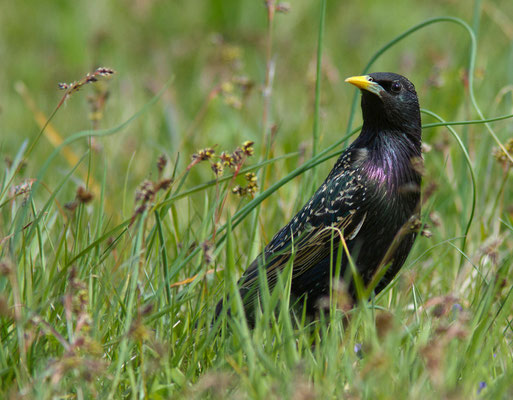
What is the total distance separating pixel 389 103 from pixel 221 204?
0.89 metres

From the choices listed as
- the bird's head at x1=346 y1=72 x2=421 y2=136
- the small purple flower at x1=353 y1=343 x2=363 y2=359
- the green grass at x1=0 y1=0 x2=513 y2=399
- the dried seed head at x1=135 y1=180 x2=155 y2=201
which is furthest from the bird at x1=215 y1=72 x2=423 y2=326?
the dried seed head at x1=135 y1=180 x2=155 y2=201

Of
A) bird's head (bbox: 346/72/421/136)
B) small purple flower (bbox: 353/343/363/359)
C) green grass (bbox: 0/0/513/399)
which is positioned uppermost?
bird's head (bbox: 346/72/421/136)

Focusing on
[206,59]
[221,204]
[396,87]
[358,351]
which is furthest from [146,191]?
[206,59]

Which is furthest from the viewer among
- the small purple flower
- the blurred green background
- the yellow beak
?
the blurred green background

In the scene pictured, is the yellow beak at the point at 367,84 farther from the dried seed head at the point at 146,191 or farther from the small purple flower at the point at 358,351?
the dried seed head at the point at 146,191

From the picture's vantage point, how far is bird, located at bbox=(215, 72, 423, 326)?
3162 mm

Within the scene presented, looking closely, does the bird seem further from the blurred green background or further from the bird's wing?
the blurred green background

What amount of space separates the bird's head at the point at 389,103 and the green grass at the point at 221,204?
0.14 metres

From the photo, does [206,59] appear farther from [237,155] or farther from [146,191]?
[146,191]

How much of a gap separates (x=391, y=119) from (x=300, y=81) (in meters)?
3.99

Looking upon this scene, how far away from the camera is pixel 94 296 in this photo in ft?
9.34

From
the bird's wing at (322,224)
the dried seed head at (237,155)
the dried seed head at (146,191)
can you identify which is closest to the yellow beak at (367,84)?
the bird's wing at (322,224)

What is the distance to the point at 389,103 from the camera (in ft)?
11.2

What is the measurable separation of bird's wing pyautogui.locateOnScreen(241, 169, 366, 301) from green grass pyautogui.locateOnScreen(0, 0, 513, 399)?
0.48 ft
